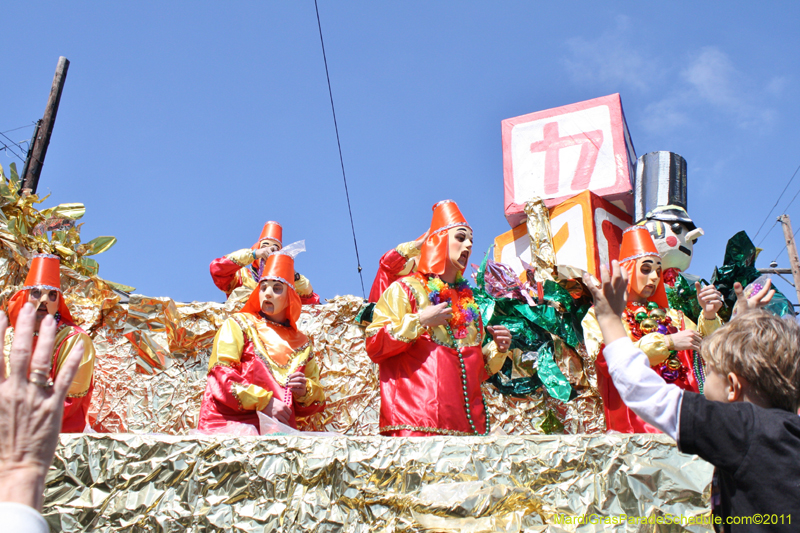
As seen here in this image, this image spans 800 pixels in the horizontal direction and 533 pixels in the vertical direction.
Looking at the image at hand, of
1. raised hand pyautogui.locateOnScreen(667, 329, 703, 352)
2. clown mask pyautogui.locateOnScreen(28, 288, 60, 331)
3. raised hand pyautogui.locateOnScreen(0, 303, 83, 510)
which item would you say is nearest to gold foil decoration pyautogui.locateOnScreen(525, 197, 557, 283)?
raised hand pyautogui.locateOnScreen(667, 329, 703, 352)

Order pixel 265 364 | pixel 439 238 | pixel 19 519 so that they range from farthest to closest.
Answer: pixel 439 238, pixel 265 364, pixel 19 519

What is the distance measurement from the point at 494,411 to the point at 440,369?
129 cm

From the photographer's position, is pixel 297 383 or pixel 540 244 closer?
pixel 297 383

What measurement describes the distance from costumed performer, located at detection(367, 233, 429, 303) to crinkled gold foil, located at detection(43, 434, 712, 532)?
2.38m

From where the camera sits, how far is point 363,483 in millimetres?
1885

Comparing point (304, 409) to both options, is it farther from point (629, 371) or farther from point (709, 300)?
point (629, 371)

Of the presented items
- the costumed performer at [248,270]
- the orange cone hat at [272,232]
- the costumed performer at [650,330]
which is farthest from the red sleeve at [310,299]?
the costumed performer at [650,330]

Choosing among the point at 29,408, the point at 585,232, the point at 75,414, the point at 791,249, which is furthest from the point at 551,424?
the point at 791,249

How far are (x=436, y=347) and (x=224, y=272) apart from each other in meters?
2.18

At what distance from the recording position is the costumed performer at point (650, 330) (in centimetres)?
309

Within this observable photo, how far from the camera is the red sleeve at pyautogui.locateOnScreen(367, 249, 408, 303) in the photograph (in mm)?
4285

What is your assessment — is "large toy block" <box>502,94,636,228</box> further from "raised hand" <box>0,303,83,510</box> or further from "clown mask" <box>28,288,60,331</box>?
"raised hand" <box>0,303,83,510</box>

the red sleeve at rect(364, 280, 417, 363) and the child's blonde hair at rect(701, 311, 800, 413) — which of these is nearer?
the child's blonde hair at rect(701, 311, 800, 413)

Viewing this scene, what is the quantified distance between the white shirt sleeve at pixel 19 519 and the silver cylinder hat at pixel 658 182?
5.17 m
